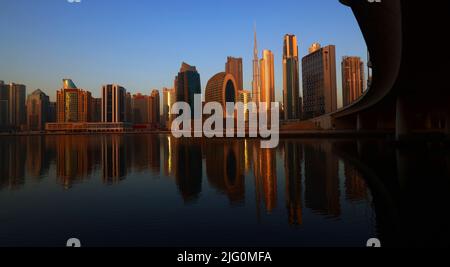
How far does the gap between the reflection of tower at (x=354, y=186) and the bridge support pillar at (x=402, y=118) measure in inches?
1073

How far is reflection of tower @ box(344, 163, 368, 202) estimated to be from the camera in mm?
16055

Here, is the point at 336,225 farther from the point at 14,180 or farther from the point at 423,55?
the point at 14,180

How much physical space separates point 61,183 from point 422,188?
2578cm

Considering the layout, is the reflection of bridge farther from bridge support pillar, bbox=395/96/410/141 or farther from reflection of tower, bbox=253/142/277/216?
reflection of tower, bbox=253/142/277/216

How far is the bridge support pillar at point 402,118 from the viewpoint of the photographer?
148 feet

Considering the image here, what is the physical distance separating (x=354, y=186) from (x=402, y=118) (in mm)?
34888

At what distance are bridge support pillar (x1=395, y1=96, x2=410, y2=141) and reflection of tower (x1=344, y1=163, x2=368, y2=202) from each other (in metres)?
27.3

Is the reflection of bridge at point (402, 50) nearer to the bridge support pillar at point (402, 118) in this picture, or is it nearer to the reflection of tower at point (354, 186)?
the bridge support pillar at point (402, 118)

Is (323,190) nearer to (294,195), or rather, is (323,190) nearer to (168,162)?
(294,195)

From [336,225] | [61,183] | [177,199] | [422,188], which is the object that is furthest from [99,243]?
[422,188]

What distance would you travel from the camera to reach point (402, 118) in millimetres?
46250

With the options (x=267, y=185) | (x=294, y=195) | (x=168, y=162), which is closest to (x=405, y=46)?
(x=294, y=195)

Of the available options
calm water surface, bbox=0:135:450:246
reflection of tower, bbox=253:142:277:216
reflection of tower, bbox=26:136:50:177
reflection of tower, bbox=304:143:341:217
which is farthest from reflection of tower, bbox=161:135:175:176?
reflection of tower, bbox=304:143:341:217

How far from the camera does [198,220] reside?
12570 mm
